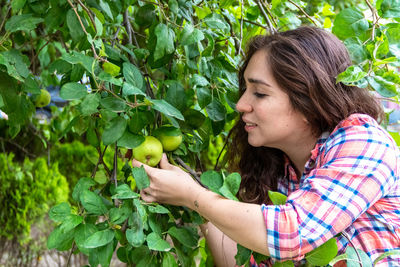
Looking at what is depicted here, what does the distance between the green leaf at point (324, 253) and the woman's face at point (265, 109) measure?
36cm

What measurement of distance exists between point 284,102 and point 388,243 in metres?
0.45

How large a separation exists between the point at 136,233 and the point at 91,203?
127 millimetres

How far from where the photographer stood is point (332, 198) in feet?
3.43

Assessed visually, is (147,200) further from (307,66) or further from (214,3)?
(214,3)

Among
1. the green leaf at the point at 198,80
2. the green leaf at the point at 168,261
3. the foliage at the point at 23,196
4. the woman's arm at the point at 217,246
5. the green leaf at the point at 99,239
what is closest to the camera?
the green leaf at the point at 99,239

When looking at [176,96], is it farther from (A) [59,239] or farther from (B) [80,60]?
(A) [59,239]

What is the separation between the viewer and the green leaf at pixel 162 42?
4.08 ft

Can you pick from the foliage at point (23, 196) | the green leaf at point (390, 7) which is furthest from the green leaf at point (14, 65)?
the foliage at point (23, 196)

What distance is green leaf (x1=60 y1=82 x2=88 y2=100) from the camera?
40.1 inches

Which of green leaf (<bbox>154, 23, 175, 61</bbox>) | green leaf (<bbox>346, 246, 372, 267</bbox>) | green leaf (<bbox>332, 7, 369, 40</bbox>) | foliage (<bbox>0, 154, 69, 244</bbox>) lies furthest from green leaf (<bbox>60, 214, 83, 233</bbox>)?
foliage (<bbox>0, 154, 69, 244</bbox>)

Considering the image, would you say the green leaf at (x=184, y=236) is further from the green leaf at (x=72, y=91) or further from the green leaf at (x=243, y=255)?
the green leaf at (x=72, y=91)

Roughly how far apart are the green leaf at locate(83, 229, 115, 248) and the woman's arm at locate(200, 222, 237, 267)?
597mm

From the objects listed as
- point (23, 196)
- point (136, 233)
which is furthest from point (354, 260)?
point (23, 196)

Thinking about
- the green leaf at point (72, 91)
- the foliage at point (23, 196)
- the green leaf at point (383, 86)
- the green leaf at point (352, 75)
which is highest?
the green leaf at point (352, 75)
